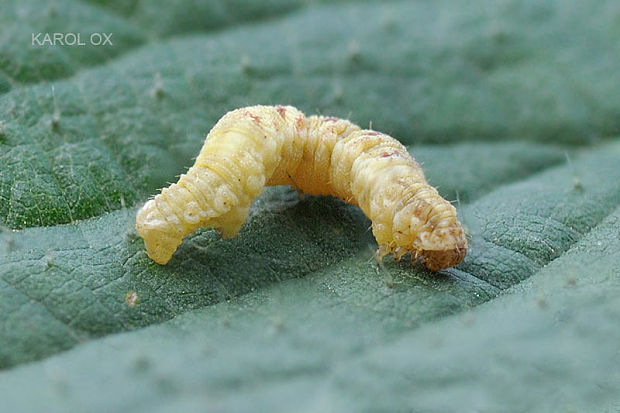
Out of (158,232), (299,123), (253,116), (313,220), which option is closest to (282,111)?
(299,123)

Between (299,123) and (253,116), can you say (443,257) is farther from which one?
(253,116)

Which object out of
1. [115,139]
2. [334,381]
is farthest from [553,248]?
[115,139]

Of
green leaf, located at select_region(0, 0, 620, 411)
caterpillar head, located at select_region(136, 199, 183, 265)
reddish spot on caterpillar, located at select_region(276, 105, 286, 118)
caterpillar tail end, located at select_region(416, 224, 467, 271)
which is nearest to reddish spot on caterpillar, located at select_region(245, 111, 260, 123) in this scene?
reddish spot on caterpillar, located at select_region(276, 105, 286, 118)

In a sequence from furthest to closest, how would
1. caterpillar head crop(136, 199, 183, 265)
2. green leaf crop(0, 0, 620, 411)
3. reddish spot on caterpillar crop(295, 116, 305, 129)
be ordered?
reddish spot on caterpillar crop(295, 116, 305, 129) → caterpillar head crop(136, 199, 183, 265) → green leaf crop(0, 0, 620, 411)

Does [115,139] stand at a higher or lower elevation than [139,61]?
lower

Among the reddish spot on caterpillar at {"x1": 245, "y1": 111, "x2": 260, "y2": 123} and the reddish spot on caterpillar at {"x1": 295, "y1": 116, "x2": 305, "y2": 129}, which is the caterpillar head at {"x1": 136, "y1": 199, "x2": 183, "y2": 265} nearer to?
the reddish spot on caterpillar at {"x1": 245, "y1": 111, "x2": 260, "y2": 123}

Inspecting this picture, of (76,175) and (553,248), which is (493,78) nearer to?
(553,248)
